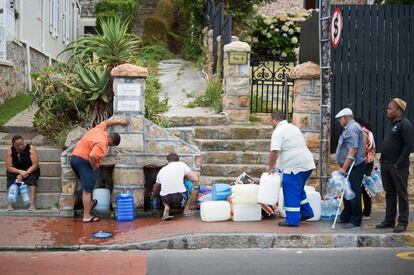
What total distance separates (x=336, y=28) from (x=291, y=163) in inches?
103

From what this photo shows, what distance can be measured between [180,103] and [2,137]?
4857mm

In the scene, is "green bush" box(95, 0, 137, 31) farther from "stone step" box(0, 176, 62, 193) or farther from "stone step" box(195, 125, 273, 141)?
"stone step" box(0, 176, 62, 193)

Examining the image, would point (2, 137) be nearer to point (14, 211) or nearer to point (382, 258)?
point (14, 211)

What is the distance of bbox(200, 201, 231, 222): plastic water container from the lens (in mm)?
10203

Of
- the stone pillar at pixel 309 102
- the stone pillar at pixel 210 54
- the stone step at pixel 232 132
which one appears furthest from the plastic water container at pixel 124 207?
the stone pillar at pixel 210 54

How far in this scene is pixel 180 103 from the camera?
16297mm

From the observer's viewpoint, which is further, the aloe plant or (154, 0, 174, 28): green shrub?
(154, 0, 174, 28): green shrub

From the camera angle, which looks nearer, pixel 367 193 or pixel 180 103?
pixel 367 193

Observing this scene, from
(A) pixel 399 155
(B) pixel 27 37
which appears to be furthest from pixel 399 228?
(B) pixel 27 37

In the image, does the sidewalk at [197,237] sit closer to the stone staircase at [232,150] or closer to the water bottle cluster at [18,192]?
the water bottle cluster at [18,192]

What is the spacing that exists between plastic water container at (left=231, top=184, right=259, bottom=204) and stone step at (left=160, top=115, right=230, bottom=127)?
12.3 feet

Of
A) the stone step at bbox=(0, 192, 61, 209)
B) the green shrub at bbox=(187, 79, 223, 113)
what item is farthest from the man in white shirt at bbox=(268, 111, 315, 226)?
the green shrub at bbox=(187, 79, 223, 113)

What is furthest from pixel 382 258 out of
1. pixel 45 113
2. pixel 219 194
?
pixel 45 113

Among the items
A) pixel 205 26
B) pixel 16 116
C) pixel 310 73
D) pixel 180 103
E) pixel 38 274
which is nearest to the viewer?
pixel 38 274
